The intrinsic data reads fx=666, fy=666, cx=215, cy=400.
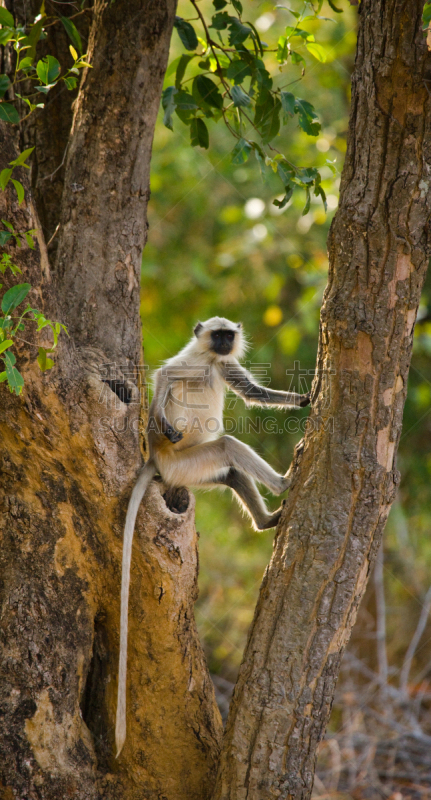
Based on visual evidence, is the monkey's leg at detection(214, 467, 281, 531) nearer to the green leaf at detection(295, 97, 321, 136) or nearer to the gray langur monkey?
the gray langur monkey

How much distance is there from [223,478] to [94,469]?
1086mm

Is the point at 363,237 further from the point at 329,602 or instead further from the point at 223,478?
the point at 223,478

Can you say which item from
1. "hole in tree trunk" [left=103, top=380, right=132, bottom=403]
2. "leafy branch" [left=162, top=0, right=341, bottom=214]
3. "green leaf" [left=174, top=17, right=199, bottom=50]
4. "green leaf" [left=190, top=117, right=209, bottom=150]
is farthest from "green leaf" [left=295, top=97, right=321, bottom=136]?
"hole in tree trunk" [left=103, top=380, right=132, bottom=403]

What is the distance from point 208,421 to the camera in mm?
3619

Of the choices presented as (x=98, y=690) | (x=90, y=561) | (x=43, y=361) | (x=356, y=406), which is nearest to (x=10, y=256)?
(x=43, y=361)

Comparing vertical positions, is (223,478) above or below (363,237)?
below

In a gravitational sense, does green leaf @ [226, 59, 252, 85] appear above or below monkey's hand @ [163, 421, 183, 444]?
above

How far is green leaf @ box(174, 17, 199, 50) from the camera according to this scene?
10.0ft

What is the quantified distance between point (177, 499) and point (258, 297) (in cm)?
425

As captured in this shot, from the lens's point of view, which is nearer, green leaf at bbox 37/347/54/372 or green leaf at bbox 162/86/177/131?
green leaf at bbox 37/347/54/372

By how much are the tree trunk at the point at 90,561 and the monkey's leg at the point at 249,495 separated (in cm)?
61

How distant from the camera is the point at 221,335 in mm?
3807

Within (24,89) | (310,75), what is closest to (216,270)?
(310,75)

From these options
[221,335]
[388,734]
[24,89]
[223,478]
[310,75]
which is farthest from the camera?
[310,75]
